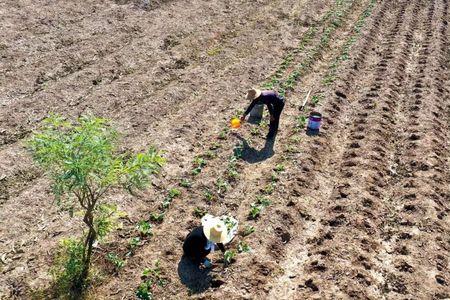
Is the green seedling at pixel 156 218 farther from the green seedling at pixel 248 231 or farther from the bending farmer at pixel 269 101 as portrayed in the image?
the bending farmer at pixel 269 101

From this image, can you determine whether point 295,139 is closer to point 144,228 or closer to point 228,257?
point 228,257

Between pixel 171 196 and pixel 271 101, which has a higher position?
pixel 271 101

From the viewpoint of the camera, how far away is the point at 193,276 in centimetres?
875

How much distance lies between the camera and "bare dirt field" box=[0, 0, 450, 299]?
8.93m

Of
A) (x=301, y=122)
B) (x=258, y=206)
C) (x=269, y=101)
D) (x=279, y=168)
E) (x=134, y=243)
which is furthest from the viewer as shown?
(x=301, y=122)

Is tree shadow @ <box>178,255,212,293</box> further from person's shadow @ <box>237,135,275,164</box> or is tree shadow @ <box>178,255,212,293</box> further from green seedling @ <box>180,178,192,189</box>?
person's shadow @ <box>237,135,275,164</box>

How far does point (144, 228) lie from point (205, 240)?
5.88 ft

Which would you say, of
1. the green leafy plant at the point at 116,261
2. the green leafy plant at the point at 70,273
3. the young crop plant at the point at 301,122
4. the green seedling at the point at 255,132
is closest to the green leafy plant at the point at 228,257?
the green leafy plant at the point at 116,261

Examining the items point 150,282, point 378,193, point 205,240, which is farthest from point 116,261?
point 378,193

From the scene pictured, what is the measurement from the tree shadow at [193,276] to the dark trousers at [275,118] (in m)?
5.10

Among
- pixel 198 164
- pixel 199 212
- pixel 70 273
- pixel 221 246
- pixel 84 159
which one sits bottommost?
pixel 198 164

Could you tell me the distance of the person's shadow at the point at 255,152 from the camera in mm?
12164

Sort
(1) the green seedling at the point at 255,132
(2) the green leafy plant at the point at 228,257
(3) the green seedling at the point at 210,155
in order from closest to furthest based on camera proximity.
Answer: (2) the green leafy plant at the point at 228,257
(3) the green seedling at the point at 210,155
(1) the green seedling at the point at 255,132

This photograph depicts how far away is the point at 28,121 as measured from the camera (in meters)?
12.9
